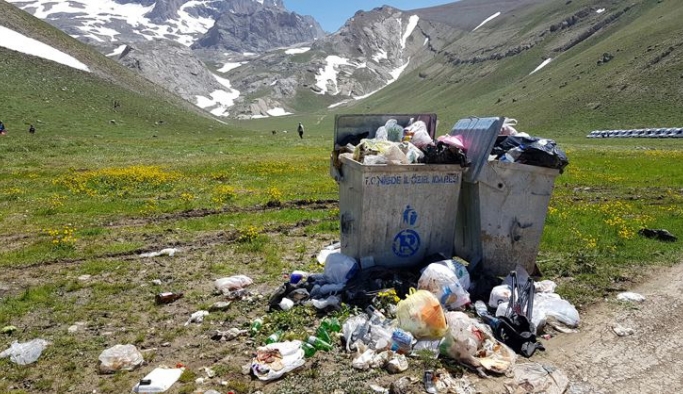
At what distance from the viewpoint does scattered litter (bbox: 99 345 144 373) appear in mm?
4798

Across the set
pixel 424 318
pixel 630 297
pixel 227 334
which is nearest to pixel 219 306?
pixel 227 334

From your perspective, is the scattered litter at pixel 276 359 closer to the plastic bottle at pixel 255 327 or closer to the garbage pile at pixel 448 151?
the plastic bottle at pixel 255 327

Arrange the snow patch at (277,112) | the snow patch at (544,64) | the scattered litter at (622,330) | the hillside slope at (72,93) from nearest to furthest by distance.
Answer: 1. the scattered litter at (622,330)
2. the hillside slope at (72,93)
3. the snow patch at (544,64)
4. the snow patch at (277,112)

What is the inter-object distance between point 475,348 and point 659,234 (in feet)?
22.6

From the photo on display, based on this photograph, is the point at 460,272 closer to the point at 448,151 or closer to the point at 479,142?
the point at 448,151

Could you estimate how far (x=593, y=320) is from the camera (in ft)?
19.6

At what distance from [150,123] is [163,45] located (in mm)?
144256

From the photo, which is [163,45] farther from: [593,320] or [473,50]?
[593,320]

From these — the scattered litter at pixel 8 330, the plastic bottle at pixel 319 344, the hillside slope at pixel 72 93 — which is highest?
the hillside slope at pixel 72 93

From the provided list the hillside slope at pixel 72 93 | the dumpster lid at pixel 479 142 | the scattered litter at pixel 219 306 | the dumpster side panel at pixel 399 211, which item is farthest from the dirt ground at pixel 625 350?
the hillside slope at pixel 72 93

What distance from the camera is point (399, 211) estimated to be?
21.7 ft

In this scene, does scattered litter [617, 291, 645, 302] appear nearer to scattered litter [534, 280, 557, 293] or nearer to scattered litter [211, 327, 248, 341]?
scattered litter [534, 280, 557, 293]

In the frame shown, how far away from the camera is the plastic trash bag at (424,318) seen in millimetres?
5148

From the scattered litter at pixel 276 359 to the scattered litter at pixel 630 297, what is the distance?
4.79 metres
